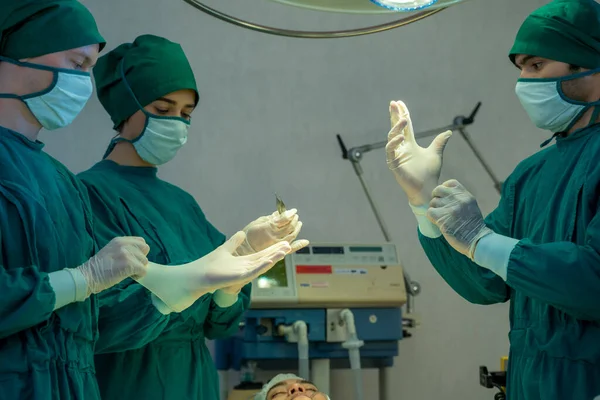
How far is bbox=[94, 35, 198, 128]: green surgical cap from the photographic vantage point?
7.36ft

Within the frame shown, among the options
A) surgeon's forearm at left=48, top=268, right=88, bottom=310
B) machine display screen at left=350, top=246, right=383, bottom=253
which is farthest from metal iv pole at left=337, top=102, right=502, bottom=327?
surgeon's forearm at left=48, top=268, right=88, bottom=310

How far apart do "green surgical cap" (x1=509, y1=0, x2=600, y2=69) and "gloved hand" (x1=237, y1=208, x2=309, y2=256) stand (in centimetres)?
74

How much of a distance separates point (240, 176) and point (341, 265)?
2.40ft

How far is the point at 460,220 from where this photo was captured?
1.84m

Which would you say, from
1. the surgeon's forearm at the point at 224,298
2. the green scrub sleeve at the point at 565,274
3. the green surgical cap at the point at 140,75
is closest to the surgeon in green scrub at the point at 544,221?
the green scrub sleeve at the point at 565,274

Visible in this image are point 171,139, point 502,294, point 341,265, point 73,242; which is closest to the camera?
point 73,242

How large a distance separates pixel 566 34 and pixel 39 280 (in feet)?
4.18

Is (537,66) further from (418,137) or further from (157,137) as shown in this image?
(418,137)

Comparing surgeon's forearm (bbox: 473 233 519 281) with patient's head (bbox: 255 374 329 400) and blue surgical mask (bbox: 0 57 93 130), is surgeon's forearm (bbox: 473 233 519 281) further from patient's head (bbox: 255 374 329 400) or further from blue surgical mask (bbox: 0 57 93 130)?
patient's head (bbox: 255 374 329 400)

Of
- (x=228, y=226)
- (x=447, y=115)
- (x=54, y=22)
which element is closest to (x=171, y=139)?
(x=54, y=22)

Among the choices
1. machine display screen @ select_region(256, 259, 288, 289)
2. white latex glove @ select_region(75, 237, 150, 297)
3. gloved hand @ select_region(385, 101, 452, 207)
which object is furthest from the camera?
machine display screen @ select_region(256, 259, 288, 289)

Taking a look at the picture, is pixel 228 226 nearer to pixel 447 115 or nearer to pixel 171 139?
pixel 447 115

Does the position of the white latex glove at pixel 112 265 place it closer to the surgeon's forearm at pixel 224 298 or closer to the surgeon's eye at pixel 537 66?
the surgeon's forearm at pixel 224 298

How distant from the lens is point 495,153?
4082 mm
